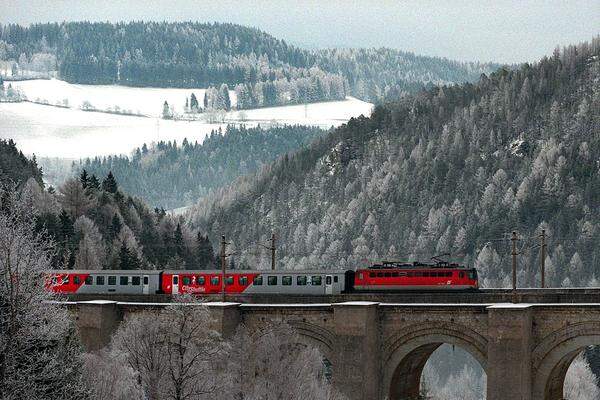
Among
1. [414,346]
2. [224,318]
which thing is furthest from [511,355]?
[224,318]

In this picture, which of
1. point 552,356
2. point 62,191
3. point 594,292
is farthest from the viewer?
point 62,191

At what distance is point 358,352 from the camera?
81562mm

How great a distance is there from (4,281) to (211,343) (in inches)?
1329

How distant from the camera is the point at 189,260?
200 metres

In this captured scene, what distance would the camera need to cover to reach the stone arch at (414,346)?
263 ft

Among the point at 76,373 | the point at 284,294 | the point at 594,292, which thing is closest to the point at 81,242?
the point at 284,294

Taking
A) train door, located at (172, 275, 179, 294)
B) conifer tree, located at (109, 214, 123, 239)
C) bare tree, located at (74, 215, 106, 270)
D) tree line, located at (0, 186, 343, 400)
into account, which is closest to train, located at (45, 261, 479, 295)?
train door, located at (172, 275, 179, 294)

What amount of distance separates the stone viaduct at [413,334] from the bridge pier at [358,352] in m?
0.06

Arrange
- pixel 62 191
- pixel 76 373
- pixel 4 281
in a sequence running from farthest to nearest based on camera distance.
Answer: pixel 62 191 < pixel 76 373 < pixel 4 281

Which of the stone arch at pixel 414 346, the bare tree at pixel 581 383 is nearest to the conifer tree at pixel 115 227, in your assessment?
the bare tree at pixel 581 383

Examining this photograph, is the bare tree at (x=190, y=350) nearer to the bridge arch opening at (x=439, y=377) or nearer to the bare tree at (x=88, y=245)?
the bridge arch opening at (x=439, y=377)

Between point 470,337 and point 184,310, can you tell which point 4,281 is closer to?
point 184,310

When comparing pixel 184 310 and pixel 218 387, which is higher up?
pixel 184 310

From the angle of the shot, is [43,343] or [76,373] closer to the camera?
[43,343]
